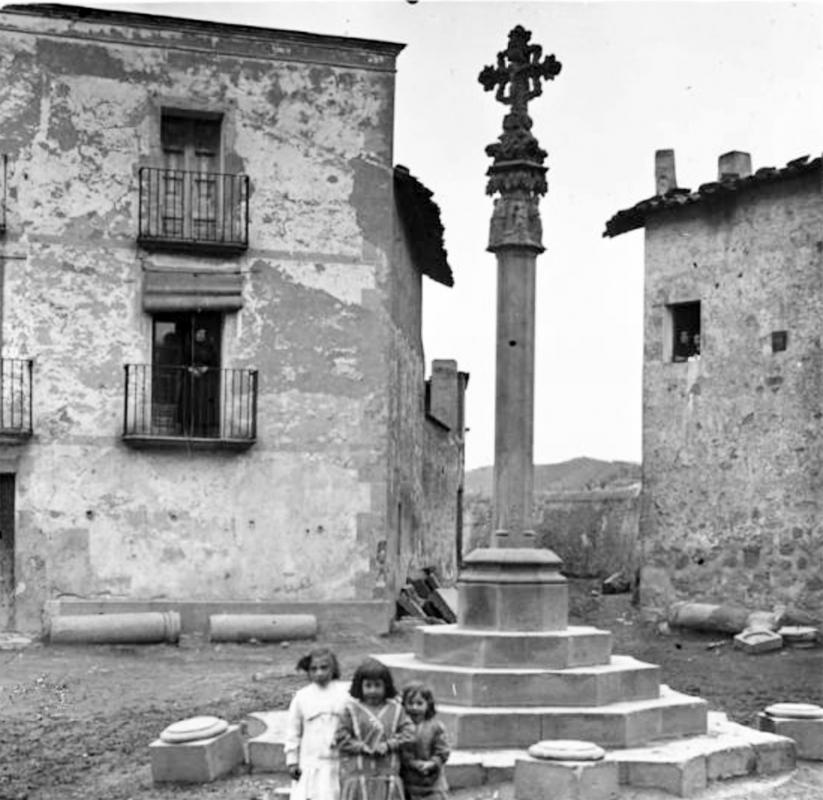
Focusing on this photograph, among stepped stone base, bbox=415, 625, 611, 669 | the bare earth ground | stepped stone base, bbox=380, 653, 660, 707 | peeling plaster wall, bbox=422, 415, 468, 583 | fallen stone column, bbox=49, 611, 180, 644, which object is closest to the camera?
the bare earth ground

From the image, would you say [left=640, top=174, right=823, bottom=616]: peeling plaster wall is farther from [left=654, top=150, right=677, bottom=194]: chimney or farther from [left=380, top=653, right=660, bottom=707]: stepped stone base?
[left=380, top=653, right=660, bottom=707]: stepped stone base

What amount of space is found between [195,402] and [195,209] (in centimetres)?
266

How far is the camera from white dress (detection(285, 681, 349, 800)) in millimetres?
6617

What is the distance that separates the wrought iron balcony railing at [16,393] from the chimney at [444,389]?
13650 millimetres

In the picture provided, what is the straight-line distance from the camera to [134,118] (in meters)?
16.8

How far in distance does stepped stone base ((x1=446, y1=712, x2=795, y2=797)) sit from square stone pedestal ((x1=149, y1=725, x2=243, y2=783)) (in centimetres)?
160

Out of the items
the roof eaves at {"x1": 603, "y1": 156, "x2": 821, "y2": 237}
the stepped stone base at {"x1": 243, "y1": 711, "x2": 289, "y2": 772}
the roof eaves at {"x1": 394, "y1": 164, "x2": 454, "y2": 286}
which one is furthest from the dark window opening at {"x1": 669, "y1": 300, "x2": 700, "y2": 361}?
the stepped stone base at {"x1": 243, "y1": 711, "x2": 289, "y2": 772}

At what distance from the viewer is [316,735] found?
6.68 meters

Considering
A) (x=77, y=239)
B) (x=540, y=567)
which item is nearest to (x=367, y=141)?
(x=77, y=239)

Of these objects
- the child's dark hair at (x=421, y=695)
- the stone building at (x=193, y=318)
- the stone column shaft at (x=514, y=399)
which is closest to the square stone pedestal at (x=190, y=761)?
Answer: the child's dark hair at (x=421, y=695)

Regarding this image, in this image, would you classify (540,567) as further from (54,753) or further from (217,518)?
(217,518)

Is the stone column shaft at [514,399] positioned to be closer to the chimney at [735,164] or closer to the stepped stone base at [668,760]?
the stepped stone base at [668,760]

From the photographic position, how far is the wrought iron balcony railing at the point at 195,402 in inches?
654

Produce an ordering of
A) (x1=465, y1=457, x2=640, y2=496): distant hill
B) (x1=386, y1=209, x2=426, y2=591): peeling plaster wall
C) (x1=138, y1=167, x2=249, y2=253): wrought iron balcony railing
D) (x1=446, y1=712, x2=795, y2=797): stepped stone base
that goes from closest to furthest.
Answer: (x1=446, y1=712, x2=795, y2=797): stepped stone base
(x1=138, y1=167, x2=249, y2=253): wrought iron balcony railing
(x1=386, y1=209, x2=426, y2=591): peeling plaster wall
(x1=465, y1=457, x2=640, y2=496): distant hill
